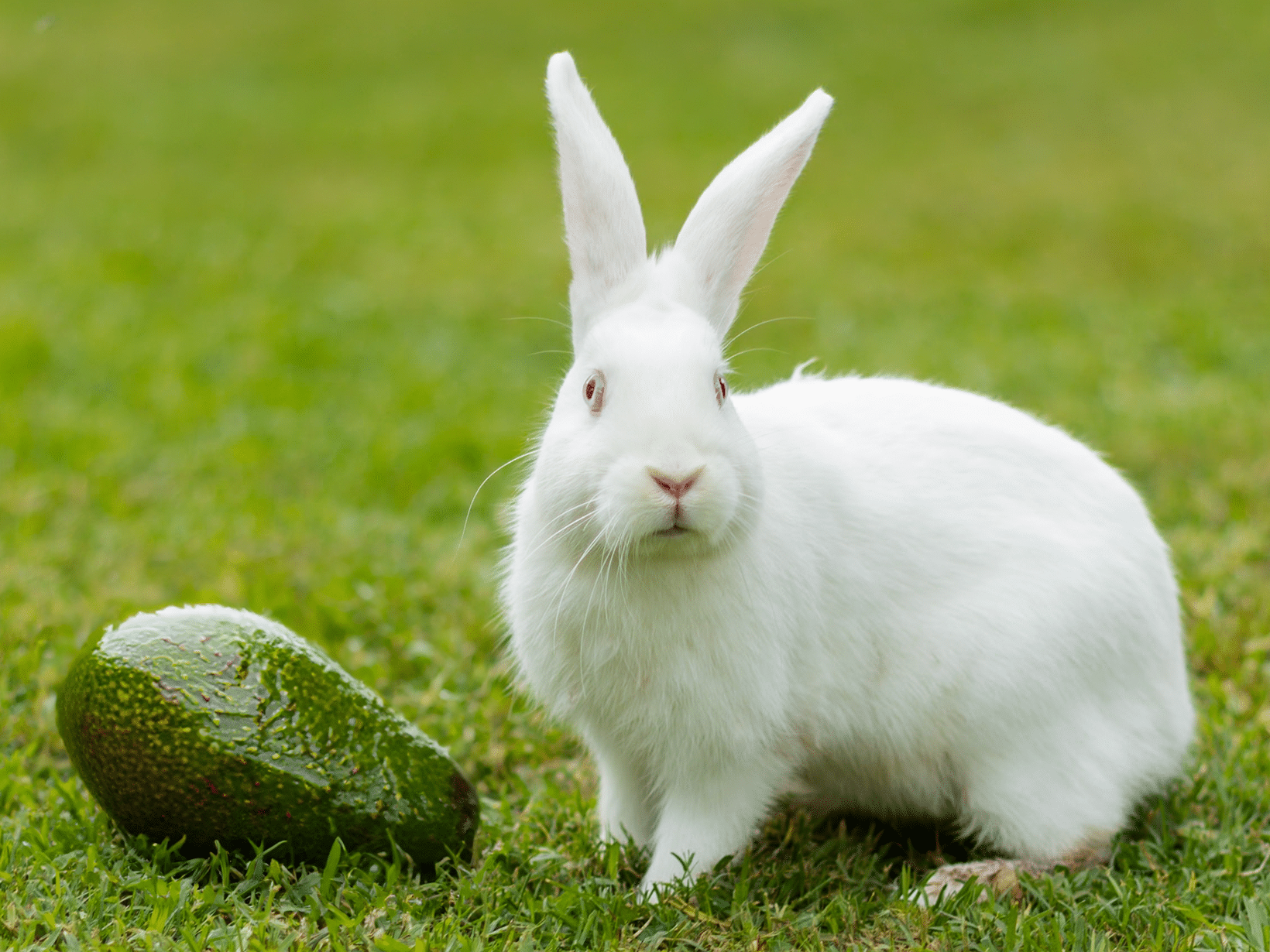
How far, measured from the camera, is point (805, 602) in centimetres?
320

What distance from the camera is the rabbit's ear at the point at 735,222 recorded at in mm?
3168

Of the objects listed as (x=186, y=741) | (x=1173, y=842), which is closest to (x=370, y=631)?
(x=186, y=741)

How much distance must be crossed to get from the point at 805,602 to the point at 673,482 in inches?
26.3

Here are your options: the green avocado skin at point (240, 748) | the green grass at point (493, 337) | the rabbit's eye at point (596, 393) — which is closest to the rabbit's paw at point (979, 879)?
the green grass at point (493, 337)

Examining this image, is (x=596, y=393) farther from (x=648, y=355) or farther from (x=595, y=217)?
(x=595, y=217)

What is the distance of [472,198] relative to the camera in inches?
448

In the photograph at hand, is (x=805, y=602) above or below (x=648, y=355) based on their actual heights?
below

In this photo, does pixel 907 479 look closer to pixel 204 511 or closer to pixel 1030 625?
pixel 1030 625

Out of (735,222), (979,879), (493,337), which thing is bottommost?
(979,879)

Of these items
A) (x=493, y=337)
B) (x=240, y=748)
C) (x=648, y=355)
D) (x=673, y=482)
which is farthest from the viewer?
(x=493, y=337)

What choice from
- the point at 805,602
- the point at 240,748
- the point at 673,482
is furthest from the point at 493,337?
the point at 673,482

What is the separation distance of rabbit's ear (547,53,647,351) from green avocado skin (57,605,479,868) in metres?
1.03

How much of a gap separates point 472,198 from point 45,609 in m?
7.44

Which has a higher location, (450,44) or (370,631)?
(450,44)
